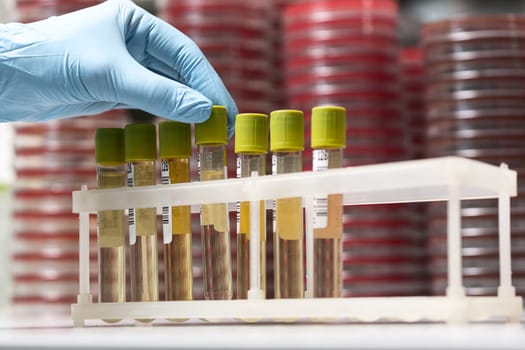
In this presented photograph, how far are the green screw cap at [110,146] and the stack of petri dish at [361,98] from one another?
145cm

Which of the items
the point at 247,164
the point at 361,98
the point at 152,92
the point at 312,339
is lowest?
the point at 312,339

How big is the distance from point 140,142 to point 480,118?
1731 mm

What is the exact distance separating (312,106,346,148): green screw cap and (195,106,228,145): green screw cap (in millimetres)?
190

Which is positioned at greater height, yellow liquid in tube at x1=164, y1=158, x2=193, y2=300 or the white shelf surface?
yellow liquid in tube at x1=164, y1=158, x2=193, y2=300

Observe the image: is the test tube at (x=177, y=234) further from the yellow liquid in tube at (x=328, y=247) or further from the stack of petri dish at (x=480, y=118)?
the stack of petri dish at (x=480, y=118)

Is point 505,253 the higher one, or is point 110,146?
point 110,146

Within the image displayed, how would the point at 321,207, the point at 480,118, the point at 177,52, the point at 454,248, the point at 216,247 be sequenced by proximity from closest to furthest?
1. the point at 454,248
2. the point at 321,207
3. the point at 216,247
4. the point at 177,52
5. the point at 480,118

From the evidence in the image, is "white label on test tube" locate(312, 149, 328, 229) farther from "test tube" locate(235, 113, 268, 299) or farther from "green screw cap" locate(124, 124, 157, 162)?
"green screw cap" locate(124, 124, 157, 162)

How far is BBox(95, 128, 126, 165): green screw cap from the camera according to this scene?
5.49ft

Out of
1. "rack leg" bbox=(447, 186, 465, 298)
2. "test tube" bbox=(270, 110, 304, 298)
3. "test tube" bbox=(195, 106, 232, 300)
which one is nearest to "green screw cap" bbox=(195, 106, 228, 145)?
"test tube" bbox=(195, 106, 232, 300)

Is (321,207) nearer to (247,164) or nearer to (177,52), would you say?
(247,164)

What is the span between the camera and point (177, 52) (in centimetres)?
189

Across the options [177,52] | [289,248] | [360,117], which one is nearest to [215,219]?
[289,248]

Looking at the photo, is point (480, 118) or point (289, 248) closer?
point (289, 248)
